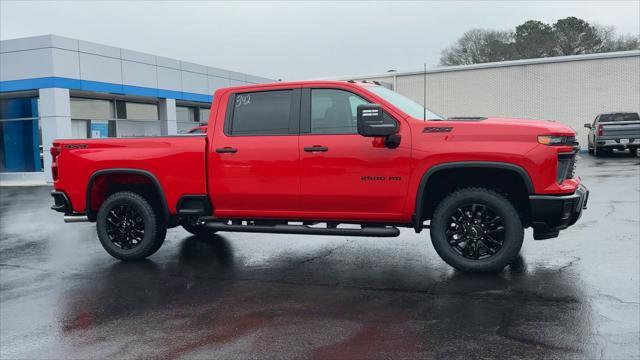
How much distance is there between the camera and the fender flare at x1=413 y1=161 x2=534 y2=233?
18.0 feet

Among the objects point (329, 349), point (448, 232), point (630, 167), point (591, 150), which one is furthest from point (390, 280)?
point (591, 150)

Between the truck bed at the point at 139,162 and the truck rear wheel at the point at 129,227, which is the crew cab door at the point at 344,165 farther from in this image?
the truck rear wheel at the point at 129,227

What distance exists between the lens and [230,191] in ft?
21.4

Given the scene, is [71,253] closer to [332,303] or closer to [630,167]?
[332,303]

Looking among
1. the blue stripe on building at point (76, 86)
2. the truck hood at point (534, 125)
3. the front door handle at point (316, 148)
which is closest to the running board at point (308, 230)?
the front door handle at point (316, 148)

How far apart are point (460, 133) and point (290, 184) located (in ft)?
6.31

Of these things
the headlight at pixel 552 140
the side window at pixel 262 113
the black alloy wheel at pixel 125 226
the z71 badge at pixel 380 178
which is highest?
the side window at pixel 262 113

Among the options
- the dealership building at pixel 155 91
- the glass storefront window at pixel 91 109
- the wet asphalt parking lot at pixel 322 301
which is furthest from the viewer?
the glass storefront window at pixel 91 109

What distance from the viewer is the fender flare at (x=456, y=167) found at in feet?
18.0

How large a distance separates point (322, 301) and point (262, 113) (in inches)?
98.3

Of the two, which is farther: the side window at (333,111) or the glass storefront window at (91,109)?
the glass storefront window at (91,109)

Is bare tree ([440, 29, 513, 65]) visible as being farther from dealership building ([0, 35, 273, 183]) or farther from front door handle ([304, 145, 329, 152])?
front door handle ([304, 145, 329, 152])

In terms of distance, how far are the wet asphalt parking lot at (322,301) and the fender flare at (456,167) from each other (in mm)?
665

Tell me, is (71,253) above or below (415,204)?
below
